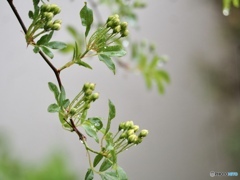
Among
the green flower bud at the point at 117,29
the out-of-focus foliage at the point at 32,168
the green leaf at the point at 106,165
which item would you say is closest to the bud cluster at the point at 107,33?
the green flower bud at the point at 117,29

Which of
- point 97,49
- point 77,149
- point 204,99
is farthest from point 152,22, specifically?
point 97,49

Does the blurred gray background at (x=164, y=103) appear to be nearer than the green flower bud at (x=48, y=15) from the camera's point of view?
No

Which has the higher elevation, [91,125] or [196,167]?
[196,167]

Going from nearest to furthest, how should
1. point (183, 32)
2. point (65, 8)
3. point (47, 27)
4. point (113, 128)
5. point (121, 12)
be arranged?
point (47, 27), point (121, 12), point (65, 8), point (113, 128), point (183, 32)

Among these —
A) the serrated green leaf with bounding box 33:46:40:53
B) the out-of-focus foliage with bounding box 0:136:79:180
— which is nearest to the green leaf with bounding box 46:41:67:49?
the serrated green leaf with bounding box 33:46:40:53

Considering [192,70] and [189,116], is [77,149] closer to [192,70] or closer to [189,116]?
[189,116]

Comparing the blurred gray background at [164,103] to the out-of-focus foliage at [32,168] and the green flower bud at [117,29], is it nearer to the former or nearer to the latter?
the out-of-focus foliage at [32,168]

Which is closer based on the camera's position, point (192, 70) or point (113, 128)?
point (113, 128)
